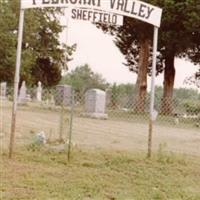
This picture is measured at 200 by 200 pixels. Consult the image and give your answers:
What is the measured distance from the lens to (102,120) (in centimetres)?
2552

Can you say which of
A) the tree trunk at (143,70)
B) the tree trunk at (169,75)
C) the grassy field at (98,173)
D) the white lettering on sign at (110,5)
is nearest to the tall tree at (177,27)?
the tree trunk at (143,70)

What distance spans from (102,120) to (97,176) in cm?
1572

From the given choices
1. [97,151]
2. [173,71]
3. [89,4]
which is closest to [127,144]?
[97,151]

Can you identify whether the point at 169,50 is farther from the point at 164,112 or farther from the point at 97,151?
the point at 97,151

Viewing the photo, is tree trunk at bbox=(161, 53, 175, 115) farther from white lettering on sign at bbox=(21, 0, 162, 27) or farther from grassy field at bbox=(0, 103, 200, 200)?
white lettering on sign at bbox=(21, 0, 162, 27)

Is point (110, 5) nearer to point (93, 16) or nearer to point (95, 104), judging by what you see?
point (93, 16)

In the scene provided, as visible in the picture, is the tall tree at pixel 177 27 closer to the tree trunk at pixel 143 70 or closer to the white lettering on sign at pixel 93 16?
the tree trunk at pixel 143 70

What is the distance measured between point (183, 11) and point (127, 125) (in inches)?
447

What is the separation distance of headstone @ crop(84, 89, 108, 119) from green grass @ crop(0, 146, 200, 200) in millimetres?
13994

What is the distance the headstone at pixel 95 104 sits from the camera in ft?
87.8

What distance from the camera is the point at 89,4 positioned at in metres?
11.9

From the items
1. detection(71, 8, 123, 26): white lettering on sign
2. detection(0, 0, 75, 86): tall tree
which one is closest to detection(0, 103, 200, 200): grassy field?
detection(71, 8, 123, 26): white lettering on sign

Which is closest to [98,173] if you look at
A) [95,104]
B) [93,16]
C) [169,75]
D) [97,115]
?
Result: [93,16]

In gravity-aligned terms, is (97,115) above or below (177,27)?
below
